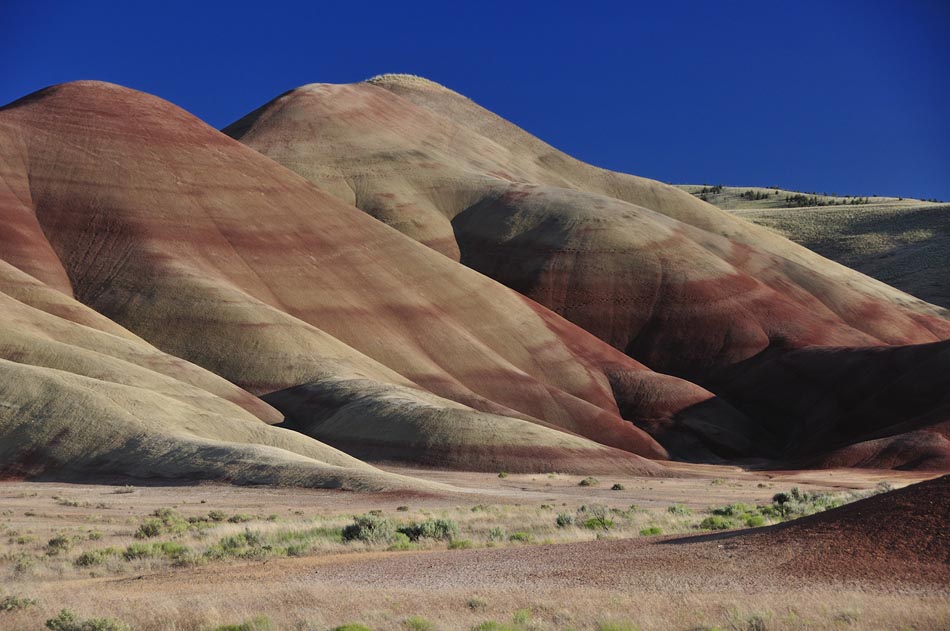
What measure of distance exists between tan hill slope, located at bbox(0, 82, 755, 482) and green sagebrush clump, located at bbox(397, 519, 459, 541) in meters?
35.7

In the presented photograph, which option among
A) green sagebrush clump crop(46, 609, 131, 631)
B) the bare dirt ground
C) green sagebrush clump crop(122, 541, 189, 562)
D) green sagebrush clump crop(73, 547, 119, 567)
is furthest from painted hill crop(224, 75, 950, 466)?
green sagebrush clump crop(46, 609, 131, 631)

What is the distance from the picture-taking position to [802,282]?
114125 mm

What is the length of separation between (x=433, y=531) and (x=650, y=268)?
83.3 m

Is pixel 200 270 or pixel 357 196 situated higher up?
pixel 357 196

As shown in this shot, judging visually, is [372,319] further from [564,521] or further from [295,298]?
[564,521]

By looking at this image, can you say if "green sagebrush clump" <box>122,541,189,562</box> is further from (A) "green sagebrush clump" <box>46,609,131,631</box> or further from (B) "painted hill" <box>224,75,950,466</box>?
(B) "painted hill" <box>224,75,950,466</box>

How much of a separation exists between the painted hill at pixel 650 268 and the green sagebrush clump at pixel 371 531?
5908 cm

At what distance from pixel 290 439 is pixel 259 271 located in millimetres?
31603

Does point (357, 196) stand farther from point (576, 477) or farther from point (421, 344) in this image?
point (576, 477)

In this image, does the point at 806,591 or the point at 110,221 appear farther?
the point at 110,221

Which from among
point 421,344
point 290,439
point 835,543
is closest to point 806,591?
point 835,543

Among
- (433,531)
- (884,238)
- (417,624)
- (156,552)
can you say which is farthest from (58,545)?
(884,238)

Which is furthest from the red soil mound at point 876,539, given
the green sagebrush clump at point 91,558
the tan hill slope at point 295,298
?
the tan hill slope at point 295,298

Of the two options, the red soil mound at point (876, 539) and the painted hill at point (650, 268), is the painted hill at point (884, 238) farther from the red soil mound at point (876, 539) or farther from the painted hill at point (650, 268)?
the red soil mound at point (876, 539)
